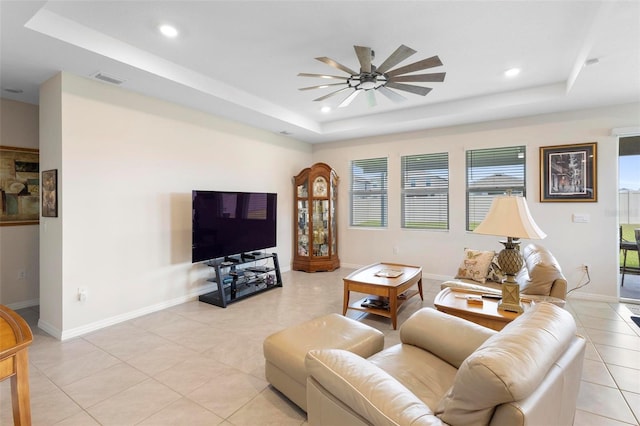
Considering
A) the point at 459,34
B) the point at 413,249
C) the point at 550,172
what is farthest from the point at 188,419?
the point at 550,172

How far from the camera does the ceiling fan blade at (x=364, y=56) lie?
2506 millimetres

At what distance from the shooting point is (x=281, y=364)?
197 centimetres

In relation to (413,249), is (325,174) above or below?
above

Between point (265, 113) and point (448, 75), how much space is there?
2.44 metres

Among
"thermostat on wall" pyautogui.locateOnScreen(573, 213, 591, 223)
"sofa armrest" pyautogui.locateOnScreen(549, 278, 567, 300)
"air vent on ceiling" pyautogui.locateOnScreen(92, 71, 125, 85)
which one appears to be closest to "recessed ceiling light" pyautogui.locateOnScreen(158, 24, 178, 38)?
"air vent on ceiling" pyautogui.locateOnScreen(92, 71, 125, 85)

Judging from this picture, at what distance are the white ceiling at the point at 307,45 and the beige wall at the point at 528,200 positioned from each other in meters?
0.40

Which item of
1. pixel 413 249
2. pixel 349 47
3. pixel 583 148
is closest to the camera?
pixel 349 47

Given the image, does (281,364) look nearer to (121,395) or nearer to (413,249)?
(121,395)

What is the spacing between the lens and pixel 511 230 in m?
2.12

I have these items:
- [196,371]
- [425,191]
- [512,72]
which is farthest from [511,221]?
[425,191]

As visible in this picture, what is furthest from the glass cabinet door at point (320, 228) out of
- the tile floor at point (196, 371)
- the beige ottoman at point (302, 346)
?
the beige ottoman at point (302, 346)

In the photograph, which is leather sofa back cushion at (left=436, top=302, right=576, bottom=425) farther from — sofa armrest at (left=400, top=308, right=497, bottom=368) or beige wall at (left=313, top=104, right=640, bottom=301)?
beige wall at (left=313, top=104, right=640, bottom=301)

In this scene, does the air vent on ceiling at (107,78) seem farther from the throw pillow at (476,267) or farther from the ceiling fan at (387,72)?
the throw pillow at (476,267)

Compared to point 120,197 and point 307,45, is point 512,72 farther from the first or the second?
point 120,197
